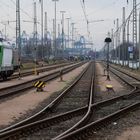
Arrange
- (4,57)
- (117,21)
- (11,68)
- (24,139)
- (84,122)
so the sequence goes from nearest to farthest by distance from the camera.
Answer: (24,139) < (84,122) < (4,57) < (11,68) < (117,21)

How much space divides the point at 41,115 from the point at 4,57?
26.1 meters

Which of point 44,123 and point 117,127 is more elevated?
point 44,123

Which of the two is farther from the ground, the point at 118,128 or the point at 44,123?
the point at 44,123

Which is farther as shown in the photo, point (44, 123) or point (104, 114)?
point (104, 114)

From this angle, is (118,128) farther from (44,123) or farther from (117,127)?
(44,123)

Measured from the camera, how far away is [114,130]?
13422 mm

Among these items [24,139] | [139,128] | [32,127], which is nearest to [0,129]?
[32,127]

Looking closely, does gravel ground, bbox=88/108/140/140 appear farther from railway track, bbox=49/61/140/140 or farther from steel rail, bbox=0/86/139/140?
steel rail, bbox=0/86/139/140

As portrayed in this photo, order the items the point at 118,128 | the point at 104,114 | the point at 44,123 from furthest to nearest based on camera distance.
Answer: the point at 104,114 → the point at 44,123 → the point at 118,128

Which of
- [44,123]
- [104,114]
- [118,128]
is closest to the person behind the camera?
[118,128]

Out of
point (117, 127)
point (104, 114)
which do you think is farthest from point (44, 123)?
point (104, 114)

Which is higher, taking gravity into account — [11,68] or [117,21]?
Answer: [117,21]

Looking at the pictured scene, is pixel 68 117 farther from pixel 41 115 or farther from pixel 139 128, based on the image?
pixel 139 128

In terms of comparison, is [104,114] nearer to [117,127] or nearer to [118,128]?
[117,127]
